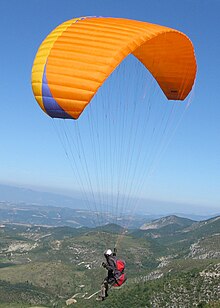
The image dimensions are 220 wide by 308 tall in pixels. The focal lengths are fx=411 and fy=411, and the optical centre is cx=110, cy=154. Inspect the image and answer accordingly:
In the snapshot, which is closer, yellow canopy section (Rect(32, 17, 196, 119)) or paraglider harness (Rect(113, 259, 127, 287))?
yellow canopy section (Rect(32, 17, 196, 119))

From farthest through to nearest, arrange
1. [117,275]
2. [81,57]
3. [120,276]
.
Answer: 1. [120,276]
2. [117,275]
3. [81,57]

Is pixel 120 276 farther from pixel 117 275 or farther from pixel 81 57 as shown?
pixel 81 57

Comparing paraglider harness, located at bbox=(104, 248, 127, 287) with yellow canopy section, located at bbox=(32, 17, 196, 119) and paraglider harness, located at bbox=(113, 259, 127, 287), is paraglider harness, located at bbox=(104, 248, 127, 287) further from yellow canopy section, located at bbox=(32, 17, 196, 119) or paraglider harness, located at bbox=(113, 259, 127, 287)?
yellow canopy section, located at bbox=(32, 17, 196, 119)

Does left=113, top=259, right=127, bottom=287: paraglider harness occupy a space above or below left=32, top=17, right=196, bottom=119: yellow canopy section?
below

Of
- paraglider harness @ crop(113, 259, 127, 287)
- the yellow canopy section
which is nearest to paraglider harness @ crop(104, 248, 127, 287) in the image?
paraglider harness @ crop(113, 259, 127, 287)

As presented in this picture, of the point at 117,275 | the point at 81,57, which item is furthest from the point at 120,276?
the point at 81,57

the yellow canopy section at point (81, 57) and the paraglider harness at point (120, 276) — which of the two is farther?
the paraglider harness at point (120, 276)

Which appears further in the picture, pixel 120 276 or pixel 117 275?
pixel 120 276

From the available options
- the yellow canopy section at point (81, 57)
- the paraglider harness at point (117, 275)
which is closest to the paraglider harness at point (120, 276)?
the paraglider harness at point (117, 275)

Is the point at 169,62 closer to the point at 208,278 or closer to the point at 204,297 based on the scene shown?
the point at 204,297

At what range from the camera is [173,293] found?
112938 millimetres

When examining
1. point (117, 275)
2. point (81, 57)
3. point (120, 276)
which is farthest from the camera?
point (120, 276)

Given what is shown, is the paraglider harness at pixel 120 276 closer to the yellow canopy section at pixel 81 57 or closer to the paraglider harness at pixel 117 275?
the paraglider harness at pixel 117 275

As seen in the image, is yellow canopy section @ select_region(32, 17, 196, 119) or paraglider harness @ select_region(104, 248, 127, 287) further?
paraglider harness @ select_region(104, 248, 127, 287)
